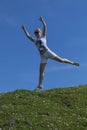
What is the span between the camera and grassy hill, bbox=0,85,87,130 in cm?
2244

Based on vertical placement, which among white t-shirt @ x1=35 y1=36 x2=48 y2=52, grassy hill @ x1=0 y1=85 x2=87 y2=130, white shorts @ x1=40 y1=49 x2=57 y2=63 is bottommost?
grassy hill @ x1=0 y1=85 x2=87 y2=130

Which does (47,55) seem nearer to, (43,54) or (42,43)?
(43,54)

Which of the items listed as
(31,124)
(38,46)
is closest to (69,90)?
(38,46)

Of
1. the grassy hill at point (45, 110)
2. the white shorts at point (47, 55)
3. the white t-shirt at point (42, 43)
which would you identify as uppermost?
the white t-shirt at point (42, 43)

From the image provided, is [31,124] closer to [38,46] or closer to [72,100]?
[72,100]

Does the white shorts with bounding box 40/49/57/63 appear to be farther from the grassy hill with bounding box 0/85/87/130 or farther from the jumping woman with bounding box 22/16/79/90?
the grassy hill with bounding box 0/85/87/130

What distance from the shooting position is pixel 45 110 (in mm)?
24812

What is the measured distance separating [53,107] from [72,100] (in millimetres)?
2441

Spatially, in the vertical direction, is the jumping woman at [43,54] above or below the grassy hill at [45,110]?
above

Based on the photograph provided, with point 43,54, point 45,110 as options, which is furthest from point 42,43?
point 45,110

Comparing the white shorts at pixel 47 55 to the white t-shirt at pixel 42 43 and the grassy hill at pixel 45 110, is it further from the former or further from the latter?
the grassy hill at pixel 45 110

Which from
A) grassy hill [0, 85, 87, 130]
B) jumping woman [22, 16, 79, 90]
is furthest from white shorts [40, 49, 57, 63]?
grassy hill [0, 85, 87, 130]

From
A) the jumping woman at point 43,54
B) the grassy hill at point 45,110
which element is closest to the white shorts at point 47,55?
the jumping woman at point 43,54

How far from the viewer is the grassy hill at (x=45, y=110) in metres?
22.4
